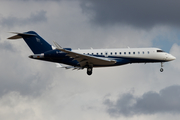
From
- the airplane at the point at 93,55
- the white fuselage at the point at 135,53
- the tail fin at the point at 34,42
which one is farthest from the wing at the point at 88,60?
the tail fin at the point at 34,42

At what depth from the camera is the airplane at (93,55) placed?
4784 cm

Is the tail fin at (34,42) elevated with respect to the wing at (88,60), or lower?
elevated

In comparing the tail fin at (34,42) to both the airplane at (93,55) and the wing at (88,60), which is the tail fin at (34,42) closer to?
the airplane at (93,55)

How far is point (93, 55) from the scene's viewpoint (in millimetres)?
48812

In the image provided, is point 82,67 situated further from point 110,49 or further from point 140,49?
point 140,49

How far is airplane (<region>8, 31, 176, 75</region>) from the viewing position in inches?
1884

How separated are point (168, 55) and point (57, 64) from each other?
1643 centimetres

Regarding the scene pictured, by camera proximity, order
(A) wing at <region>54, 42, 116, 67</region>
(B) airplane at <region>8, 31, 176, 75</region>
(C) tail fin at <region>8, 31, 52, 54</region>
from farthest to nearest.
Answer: (C) tail fin at <region>8, 31, 52, 54</region> < (B) airplane at <region>8, 31, 176, 75</region> < (A) wing at <region>54, 42, 116, 67</region>

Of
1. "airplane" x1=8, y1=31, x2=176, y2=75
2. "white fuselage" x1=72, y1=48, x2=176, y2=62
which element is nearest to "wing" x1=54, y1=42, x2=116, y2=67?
"airplane" x1=8, y1=31, x2=176, y2=75

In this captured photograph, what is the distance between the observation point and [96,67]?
5000 centimetres

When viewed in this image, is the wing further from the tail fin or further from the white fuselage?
the tail fin

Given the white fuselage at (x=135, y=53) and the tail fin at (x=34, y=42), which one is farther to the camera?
the tail fin at (x=34, y=42)

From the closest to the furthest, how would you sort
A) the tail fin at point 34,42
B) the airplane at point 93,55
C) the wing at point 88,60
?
the wing at point 88,60 → the airplane at point 93,55 → the tail fin at point 34,42

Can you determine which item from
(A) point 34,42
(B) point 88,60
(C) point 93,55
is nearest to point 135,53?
(C) point 93,55
